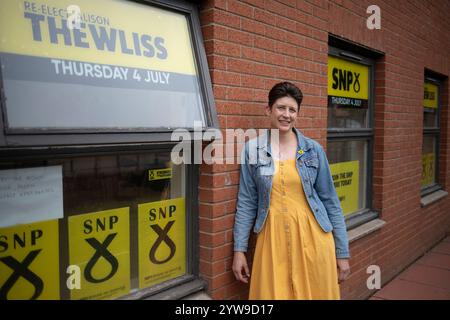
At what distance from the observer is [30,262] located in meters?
1.98

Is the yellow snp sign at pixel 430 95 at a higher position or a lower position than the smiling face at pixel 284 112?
higher

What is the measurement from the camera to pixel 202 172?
2600mm

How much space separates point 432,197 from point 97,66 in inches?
217

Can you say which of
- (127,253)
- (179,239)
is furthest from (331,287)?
(127,253)

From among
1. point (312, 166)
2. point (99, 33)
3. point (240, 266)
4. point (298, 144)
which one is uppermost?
point (99, 33)

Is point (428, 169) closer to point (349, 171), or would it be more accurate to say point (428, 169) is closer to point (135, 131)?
point (349, 171)

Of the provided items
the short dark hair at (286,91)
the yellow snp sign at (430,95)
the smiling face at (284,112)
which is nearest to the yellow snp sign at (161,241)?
the smiling face at (284,112)

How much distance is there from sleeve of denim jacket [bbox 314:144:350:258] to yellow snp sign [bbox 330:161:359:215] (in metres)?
1.45

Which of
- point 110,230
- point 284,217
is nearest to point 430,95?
point 284,217

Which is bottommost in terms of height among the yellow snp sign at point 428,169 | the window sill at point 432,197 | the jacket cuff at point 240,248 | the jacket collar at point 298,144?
the window sill at point 432,197

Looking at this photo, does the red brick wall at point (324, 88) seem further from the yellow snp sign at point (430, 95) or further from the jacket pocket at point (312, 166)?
the jacket pocket at point (312, 166)

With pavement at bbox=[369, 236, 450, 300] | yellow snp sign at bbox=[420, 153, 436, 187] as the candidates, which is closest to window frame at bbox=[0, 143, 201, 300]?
pavement at bbox=[369, 236, 450, 300]

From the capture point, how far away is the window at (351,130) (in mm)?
4086

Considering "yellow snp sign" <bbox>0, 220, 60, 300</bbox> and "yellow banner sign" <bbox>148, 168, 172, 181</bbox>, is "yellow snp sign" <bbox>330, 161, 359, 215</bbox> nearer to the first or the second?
"yellow banner sign" <bbox>148, 168, 172, 181</bbox>
